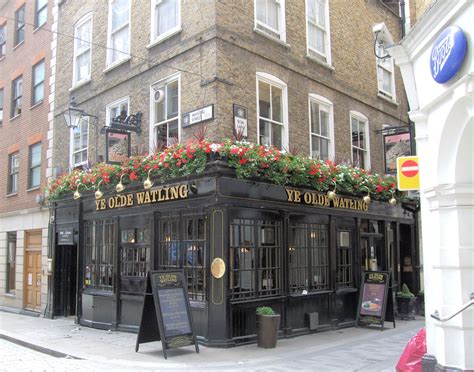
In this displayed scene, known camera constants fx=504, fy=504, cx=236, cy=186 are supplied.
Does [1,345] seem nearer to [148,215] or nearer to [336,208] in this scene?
[148,215]

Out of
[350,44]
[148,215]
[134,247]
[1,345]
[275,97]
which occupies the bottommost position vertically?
[1,345]

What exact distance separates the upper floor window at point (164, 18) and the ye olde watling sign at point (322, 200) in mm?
4861

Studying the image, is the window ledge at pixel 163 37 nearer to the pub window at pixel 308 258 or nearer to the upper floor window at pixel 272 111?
the upper floor window at pixel 272 111

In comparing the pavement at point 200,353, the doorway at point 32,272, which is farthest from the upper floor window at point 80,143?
the pavement at point 200,353

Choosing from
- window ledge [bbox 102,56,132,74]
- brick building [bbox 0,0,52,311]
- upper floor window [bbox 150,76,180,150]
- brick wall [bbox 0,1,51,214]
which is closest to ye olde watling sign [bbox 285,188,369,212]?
upper floor window [bbox 150,76,180,150]

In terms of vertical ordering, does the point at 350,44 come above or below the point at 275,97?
above

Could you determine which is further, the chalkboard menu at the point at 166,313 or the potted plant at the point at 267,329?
the potted plant at the point at 267,329

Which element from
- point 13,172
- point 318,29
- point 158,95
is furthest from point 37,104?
point 318,29

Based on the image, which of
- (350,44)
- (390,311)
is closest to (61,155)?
(350,44)

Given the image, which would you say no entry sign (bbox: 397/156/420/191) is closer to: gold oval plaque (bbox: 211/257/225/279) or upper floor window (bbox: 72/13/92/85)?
gold oval plaque (bbox: 211/257/225/279)

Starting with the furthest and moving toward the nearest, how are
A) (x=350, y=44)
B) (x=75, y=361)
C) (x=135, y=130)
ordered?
(x=350, y=44) < (x=135, y=130) < (x=75, y=361)

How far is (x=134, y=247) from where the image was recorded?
40.5 ft

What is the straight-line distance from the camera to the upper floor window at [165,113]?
11969 mm

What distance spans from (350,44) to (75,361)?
1180 centimetres
